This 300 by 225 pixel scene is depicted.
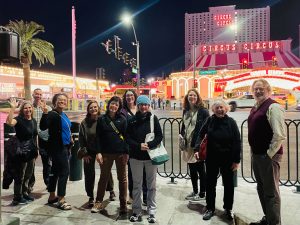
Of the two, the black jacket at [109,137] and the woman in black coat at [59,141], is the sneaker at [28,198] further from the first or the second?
the black jacket at [109,137]

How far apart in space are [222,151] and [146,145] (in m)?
1.11

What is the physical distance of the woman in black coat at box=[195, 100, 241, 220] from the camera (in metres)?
4.72

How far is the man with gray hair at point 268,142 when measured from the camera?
3898 mm

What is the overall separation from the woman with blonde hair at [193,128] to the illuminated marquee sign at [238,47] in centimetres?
7828

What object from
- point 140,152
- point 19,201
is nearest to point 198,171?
point 140,152

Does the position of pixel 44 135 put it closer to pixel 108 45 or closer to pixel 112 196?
pixel 112 196

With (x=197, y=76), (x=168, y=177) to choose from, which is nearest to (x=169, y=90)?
(x=197, y=76)

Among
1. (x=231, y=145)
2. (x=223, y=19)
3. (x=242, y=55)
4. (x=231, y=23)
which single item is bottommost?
(x=231, y=145)

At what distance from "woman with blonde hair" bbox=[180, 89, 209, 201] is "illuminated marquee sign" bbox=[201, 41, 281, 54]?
78280 millimetres

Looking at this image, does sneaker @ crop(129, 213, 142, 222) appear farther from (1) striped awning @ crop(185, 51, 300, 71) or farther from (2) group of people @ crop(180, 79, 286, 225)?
(1) striped awning @ crop(185, 51, 300, 71)

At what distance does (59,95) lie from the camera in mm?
5344

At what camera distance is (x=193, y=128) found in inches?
212

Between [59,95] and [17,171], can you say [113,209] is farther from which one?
[59,95]

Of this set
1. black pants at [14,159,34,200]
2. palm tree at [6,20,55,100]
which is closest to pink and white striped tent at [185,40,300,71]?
palm tree at [6,20,55,100]
